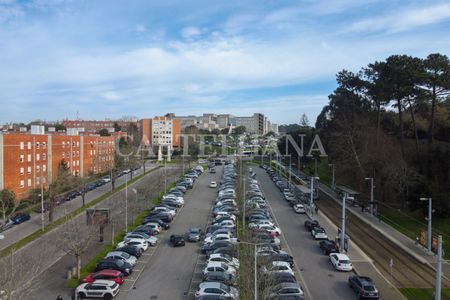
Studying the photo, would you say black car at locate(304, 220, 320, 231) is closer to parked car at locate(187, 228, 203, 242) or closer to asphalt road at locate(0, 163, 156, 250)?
parked car at locate(187, 228, 203, 242)

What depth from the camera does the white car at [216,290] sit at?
17734mm

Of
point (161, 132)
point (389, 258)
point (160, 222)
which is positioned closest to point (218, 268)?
point (160, 222)

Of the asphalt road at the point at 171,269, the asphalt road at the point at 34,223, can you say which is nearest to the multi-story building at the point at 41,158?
the asphalt road at the point at 34,223

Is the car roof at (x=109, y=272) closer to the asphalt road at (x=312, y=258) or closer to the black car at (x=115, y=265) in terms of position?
the black car at (x=115, y=265)

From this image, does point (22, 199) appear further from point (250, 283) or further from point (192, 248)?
point (250, 283)

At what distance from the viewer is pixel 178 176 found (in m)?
60.1

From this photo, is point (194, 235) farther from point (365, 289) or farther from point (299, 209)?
point (299, 209)

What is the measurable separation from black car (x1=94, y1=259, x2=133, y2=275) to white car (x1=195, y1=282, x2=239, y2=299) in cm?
490

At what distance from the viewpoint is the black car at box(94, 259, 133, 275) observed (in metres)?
21.1

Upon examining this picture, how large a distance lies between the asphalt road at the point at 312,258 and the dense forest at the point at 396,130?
8.48m

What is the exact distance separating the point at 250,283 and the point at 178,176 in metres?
44.3

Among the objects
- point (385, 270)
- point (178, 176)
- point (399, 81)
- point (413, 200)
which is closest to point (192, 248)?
point (385, 270)

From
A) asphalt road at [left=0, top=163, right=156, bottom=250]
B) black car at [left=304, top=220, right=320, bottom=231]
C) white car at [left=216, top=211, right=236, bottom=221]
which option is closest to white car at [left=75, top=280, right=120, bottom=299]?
asphalt road at [left=0, top=163, right=156, bottom=250]

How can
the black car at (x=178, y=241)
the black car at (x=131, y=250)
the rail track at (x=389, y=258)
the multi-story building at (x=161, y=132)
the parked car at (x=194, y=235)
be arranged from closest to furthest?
the rail track at (x=389, y=258)
the black car at (x=131, y=250)
the black car at (x=178, y=241)
the parked car at (x=194, y=235)
the multi-story building at (x=161, y=132)
